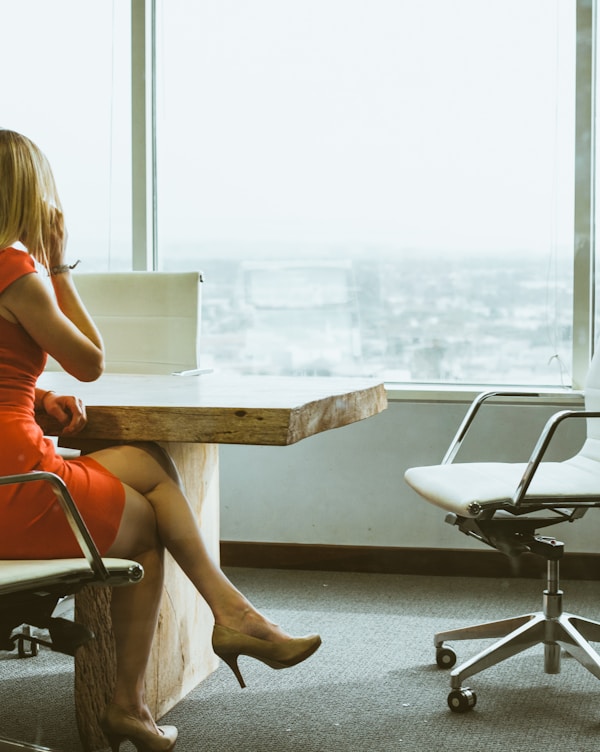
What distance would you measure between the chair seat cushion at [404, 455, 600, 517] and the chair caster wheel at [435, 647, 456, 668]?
0.43 metres

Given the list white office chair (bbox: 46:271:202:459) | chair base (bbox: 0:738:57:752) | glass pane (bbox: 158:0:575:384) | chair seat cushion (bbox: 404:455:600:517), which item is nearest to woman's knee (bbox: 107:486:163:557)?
chair base (bbox: 0:738:57:752)

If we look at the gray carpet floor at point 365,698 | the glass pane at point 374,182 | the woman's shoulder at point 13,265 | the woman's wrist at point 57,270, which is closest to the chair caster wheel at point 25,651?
the gray carpet floor at point 365,698

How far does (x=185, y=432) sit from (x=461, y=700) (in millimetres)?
976

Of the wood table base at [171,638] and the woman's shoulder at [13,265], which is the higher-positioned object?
the woman's shoulder at [13,265]

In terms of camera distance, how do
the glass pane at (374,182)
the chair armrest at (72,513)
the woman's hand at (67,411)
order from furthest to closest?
1. the glass pane at (374,182)
2. the woman's hand at (67,411)
3. the chair armrest at (72,513)

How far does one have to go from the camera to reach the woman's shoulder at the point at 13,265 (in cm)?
168

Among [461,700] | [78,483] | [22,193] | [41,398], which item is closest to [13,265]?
[22,193]

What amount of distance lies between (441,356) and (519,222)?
0.58 m

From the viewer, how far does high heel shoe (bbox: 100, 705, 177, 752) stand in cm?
181

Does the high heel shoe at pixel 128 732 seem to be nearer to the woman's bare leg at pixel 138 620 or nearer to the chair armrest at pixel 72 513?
the woman's bare leg at pixel 138 620

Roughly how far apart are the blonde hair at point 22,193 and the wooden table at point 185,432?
35cm

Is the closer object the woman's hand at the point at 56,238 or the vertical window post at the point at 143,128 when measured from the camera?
the woman's hand at the point at 56,238

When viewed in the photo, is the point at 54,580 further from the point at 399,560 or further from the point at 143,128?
the point at 143,128

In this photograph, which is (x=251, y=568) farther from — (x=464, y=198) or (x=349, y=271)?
(x=464, y=198)
